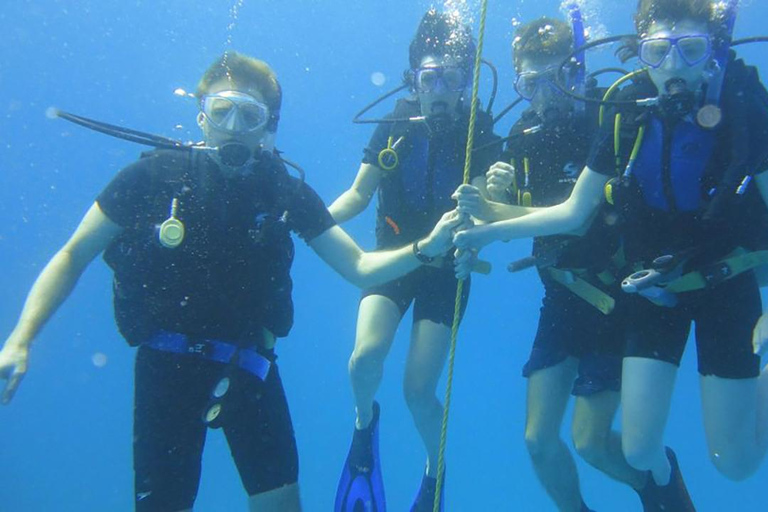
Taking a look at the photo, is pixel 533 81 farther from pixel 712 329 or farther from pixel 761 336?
pixel 761 336

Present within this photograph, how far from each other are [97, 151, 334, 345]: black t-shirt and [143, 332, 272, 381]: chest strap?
49 millimetres

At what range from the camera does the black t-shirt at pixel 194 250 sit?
3623 mm

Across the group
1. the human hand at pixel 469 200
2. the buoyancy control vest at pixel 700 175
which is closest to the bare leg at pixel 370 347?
the human hand at pixel 469 200

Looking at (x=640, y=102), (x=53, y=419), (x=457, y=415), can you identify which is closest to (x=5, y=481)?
(x=53, y=419)


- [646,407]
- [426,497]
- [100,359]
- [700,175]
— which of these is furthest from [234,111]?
[100,359]

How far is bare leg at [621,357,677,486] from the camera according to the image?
3787 mm

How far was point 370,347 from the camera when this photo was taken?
Answer: 16.2ft

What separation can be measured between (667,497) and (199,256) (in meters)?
3.52

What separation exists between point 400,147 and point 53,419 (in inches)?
2241

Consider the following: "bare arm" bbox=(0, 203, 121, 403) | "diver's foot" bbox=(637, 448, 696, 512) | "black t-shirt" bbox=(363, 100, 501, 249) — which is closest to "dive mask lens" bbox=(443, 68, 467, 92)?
"black t-shirt" bbox=(363, 100, 501, 249)

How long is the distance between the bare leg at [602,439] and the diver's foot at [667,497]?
0.08 m

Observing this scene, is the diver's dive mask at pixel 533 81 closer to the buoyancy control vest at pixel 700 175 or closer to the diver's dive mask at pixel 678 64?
the buoyancy control vest at pixel 700 175

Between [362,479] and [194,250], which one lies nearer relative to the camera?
[194,250]

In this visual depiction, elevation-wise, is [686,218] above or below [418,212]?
below
